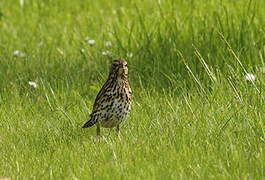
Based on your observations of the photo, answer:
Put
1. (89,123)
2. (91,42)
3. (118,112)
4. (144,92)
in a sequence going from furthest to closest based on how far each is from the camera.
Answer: (91,42), (144,92), (89,123), (118,112)

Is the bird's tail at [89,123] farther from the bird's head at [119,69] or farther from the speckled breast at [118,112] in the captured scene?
the bird's head at [119,69]

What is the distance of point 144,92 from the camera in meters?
8.81

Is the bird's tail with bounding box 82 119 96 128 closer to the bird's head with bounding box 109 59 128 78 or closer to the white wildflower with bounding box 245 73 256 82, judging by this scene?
the bird's head with bounding box 109 59 128 78

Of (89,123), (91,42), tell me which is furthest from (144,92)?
(91,42)

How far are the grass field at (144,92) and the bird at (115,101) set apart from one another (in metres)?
0.15

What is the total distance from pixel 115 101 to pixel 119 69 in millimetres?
279

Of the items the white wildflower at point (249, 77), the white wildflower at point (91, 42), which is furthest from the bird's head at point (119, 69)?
the white wildflower at point (91, 42)

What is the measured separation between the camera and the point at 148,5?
40.5 feet

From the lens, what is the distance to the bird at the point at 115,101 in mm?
7648

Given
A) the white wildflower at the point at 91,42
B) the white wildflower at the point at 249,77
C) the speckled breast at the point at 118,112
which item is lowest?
the white wildflower at the point at 91,42

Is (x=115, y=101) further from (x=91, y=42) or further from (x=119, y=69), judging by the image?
(x=91, y=42)

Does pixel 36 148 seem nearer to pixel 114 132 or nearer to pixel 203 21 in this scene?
pixel 114 132

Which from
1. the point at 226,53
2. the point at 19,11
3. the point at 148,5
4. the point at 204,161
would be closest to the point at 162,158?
the point at 204,161

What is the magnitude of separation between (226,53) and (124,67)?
1975 mm
